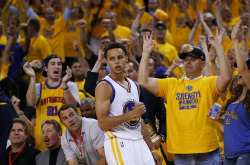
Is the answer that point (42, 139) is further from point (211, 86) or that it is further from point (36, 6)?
point (36, 6)

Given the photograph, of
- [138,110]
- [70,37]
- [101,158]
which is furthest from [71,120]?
[70,37]

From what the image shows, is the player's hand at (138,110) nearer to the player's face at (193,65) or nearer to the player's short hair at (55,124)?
the player's face at (193,65)

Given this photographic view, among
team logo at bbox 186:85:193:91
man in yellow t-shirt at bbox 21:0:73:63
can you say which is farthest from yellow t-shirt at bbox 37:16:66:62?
team logo at bbox 186:85:193:91

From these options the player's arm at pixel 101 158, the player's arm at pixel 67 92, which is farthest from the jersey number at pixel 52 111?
the player's arm at pixel 101 158

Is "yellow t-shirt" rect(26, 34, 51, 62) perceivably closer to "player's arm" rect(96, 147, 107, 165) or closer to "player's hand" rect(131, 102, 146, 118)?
"player's arm" rect(96, 147, 107, 165)

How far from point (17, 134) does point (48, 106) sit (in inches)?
29.6

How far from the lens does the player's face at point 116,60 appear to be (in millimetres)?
5082

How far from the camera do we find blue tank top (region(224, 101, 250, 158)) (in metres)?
5.66

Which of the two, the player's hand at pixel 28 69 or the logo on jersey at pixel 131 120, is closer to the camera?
the logo on jersey at pixel 131 120

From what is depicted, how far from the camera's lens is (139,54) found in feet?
32.3

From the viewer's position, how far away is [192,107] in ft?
18.9

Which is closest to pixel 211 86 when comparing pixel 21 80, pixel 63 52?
pixel 21 80

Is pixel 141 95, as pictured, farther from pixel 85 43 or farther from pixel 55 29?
pixel 55 29

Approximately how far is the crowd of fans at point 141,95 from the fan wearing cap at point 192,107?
0.01 m
